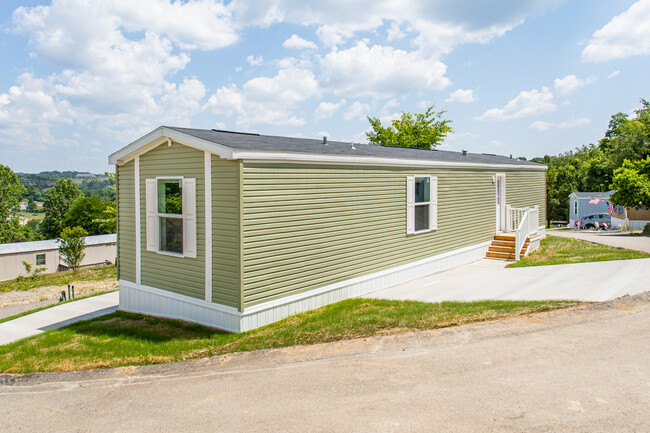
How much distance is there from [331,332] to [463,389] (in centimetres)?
250

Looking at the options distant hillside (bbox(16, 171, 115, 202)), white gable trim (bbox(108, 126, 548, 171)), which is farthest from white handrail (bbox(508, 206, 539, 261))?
distant hillside (bbox(16, 171, 115, 202))

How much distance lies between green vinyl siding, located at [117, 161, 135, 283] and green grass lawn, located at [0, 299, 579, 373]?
4.89ft

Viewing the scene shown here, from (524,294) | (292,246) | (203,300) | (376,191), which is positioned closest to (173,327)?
(203,300)

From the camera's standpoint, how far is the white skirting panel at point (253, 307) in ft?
24.5

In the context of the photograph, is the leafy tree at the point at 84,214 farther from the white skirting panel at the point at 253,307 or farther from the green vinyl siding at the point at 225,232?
the green vinyl siding at the point at 225,232

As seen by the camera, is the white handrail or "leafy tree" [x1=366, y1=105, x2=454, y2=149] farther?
"leafy tree" [x1=366, y1=105, x2=454, y2=149]

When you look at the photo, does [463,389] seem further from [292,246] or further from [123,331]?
[123,331]

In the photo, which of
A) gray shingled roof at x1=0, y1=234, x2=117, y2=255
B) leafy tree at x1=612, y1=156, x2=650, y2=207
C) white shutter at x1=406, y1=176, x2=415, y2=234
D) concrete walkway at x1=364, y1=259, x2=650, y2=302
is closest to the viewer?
concrete walkway at x1=364, y1=259, x2=650, y2=302

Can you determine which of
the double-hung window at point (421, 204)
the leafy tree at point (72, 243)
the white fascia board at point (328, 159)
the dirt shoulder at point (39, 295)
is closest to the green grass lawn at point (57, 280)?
the dirt shoulder at point (39, 295)

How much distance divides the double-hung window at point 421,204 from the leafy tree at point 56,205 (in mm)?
53457

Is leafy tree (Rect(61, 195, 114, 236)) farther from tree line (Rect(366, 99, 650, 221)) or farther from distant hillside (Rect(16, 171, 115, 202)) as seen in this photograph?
distant hillside (Rect(16, 171, 115, 202))

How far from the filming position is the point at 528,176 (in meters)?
17.0

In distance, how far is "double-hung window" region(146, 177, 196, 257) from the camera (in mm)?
7949

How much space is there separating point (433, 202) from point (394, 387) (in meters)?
7.20
